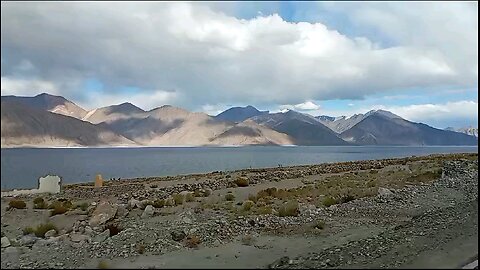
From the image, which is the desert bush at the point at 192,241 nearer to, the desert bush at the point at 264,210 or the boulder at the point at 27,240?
the boulder at the point at 27,240

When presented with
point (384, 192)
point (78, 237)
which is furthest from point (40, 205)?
point (384, 192)

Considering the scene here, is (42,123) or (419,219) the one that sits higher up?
(42,123)

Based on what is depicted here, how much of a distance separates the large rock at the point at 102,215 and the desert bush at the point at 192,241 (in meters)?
3.64

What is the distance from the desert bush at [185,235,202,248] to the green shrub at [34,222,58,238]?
4.33 metres

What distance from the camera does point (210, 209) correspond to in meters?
19.2

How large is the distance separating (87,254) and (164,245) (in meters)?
1.85

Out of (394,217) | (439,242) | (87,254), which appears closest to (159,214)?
(87,254)

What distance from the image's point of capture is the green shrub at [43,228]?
47.1 feet

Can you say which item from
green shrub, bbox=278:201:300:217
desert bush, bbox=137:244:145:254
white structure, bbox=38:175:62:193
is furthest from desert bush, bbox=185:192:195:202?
desert bush, bbox=137:244:145:254

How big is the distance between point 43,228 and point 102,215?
6.77ft

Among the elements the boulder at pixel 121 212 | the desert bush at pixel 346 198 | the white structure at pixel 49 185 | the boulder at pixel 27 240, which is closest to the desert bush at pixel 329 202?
the desert bush at pixel 346 198

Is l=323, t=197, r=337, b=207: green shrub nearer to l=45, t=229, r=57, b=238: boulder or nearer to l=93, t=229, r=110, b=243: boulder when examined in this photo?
l=93, t=229, r=110, b=243: boulder

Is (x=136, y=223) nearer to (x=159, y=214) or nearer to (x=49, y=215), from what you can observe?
(x=159, y=214)

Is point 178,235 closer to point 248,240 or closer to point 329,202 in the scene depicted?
point 248,240
